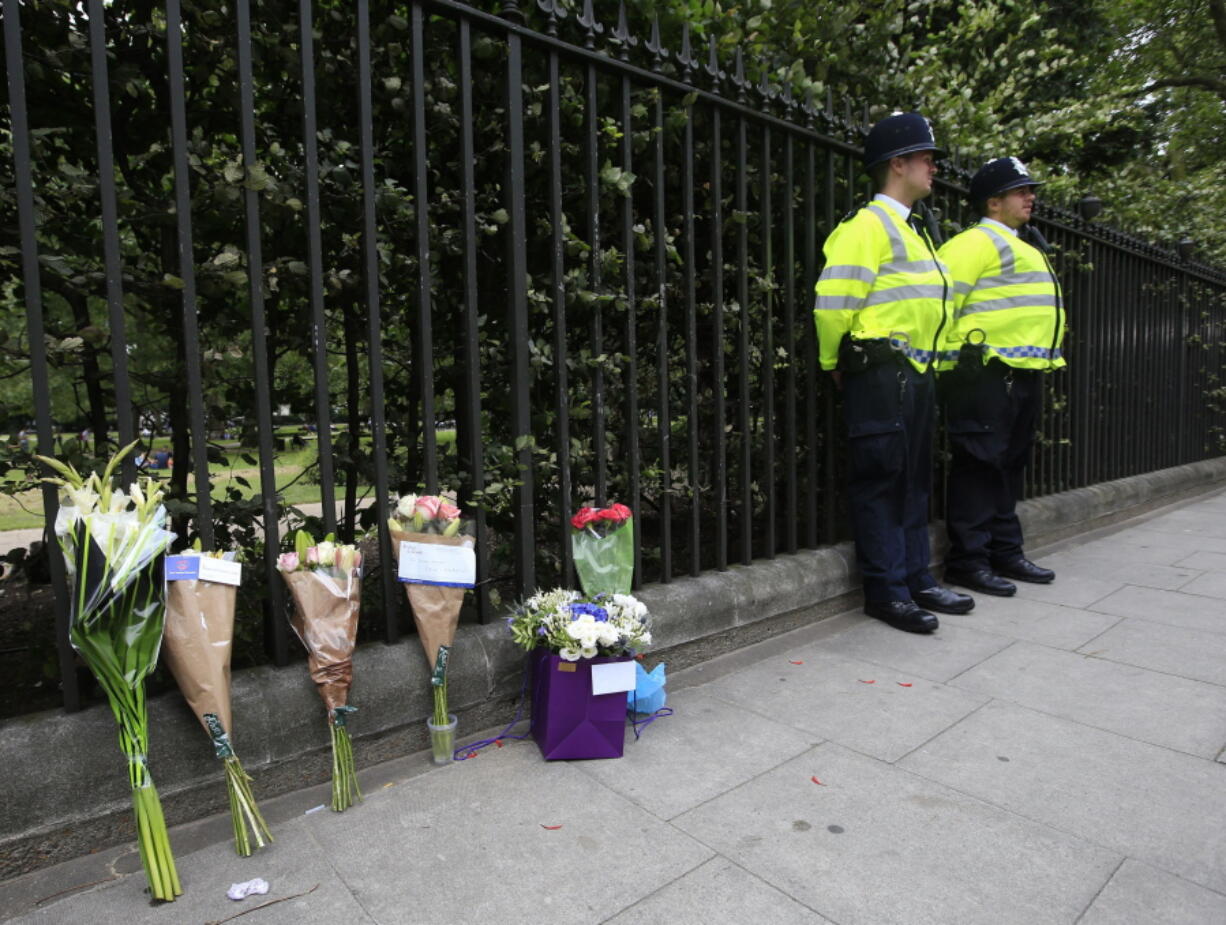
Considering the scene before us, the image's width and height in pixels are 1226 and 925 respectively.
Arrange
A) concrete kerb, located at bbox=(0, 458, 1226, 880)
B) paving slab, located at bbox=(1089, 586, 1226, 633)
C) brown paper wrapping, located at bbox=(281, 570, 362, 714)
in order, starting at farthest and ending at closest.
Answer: paving slab, located at bbox=(1089, 586, 1226, 633)
brown paper wrapping, located at bbox=(281, 570, 362, 714)
concrete kerb, located at bbox=(0, 458, 1226, 880)

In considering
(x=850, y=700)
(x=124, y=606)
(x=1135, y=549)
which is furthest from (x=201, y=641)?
(x=1135, y=549)

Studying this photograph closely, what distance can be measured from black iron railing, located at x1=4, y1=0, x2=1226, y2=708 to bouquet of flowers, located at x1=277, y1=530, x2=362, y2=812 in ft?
0.63

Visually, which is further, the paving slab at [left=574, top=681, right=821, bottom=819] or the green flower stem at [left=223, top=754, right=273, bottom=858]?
the paving slab at [left=574, top=681, right=821, bottom=819]

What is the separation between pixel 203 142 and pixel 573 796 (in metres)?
2.18

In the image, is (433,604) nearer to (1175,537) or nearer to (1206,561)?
(1206,561)

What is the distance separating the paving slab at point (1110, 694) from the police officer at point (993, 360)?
1.11 meters

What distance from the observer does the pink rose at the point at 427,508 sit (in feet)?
8.15

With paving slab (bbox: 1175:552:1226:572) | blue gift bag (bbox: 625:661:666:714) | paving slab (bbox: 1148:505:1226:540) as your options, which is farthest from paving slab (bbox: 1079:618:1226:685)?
paving slab (bbox: 1148:505:1226:540)

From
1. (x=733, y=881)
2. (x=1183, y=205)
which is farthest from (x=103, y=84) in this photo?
(x=1183, y=205)

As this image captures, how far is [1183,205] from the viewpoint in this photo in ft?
34.8

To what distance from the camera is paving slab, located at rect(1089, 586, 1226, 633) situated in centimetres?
405

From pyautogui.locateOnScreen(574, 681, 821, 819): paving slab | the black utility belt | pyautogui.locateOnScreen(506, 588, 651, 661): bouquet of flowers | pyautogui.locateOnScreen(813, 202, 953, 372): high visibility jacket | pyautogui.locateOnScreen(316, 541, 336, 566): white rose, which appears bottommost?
pyautogui.locateOnScreen(574, 681, 821, 819): paving slab

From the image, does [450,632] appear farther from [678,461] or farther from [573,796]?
[678,461]

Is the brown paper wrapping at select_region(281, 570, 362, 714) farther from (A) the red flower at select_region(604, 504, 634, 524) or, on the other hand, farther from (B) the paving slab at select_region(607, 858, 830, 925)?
(B) the paving slab at select_region(607, 858, 830, 925)
